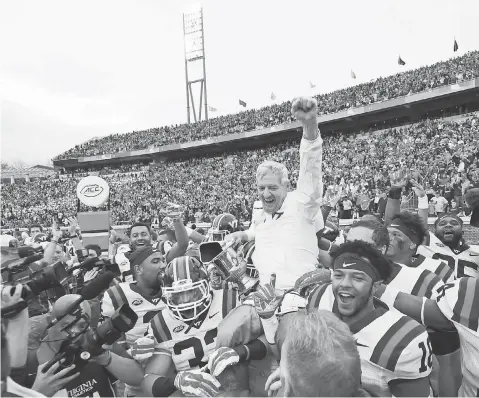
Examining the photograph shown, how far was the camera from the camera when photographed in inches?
82.4

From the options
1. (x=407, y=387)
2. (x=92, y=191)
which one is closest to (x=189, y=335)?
(x=407, y=387)

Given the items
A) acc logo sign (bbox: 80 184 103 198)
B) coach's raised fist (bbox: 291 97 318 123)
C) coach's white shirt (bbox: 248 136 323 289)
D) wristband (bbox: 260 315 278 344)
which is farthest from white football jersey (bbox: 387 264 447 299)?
acc logo sign (bbox: 80 184 103 198)

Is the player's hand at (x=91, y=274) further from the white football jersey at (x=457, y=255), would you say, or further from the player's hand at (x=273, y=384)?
the white football jersey at (x=457, y=255)

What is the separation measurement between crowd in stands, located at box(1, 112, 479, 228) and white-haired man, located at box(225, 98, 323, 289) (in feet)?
17.6

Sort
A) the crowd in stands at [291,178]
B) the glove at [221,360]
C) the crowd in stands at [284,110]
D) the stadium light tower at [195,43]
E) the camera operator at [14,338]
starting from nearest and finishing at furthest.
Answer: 1. the camera operator at [14,338]
2. the glove at [221,360]
3. the crowd in stands at [291,178]
4. the crowd in stands at [284,110]
5. the stadium light tower at [195,43]

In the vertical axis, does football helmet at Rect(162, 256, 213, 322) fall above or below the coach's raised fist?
below

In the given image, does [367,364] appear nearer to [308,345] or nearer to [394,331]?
[394,331]

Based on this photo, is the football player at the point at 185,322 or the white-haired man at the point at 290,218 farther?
the white-haired man at the point at 290,218

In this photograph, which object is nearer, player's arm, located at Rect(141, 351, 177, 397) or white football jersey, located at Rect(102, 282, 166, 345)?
player's arm, located at Rect(141, 351, 177, 397)

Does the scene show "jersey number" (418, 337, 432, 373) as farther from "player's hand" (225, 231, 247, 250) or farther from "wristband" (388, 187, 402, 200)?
"wristband" (388, 187, 402, 200)

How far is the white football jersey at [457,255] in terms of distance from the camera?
11.8ft

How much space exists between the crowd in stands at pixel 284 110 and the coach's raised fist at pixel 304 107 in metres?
26.1

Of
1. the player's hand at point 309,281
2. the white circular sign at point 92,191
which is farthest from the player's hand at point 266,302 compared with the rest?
the white circular sign at point 92,191

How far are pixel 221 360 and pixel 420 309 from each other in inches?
44.5
